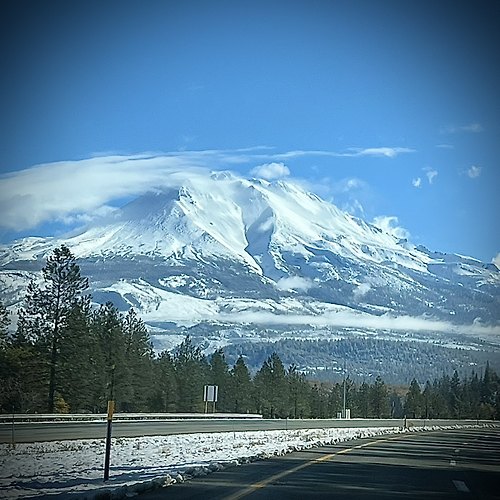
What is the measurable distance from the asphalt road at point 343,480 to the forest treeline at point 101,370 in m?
36.3

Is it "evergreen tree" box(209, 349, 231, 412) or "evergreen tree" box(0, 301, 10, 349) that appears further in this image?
"evergreen tree" box(209, 349, 231, 412)

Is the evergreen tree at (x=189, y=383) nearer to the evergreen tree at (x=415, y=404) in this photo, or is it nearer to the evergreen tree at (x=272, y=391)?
the evergreen tree at (x=272, y=391)

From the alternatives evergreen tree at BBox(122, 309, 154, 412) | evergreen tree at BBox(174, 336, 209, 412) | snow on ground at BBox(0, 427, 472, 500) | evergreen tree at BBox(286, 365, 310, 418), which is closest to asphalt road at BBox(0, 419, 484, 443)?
snow on ground at BBox(0, 427, 472, 500)

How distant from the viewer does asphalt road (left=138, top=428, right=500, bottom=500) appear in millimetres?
14594

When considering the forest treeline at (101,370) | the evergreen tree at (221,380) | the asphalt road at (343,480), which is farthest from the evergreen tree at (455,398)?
the asphalt road at (343,480)

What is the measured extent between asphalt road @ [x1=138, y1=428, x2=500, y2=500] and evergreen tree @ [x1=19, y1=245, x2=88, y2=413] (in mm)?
35630

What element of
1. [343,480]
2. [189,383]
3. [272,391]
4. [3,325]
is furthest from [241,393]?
[343,480]

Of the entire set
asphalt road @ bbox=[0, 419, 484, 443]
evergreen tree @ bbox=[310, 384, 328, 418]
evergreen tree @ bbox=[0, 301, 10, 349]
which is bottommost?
asphalt road @ bbox=[0, 419, 484, 443]

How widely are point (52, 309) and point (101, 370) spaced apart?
14138 millimetres

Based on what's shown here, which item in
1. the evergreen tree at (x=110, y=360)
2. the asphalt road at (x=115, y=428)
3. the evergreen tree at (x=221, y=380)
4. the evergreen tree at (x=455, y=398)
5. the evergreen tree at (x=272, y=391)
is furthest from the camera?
the evergreen tree at (x=455, y=398)

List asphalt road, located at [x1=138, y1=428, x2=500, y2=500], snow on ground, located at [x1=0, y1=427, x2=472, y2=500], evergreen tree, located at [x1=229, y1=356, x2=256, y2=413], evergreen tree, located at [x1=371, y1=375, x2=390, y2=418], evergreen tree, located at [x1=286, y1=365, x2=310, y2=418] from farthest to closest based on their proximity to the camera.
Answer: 1. evergreen tree, located at [x1=371, y1=375, x2=390, y2=418]
2. evergreen tree, located at [x1=286, y1=365, x2=310, y2=418]
3. evergreen tree, located at [x1=229, y1=356, x2=256, y2=413]
4. asphalt road, located at [x1=138, y1=428, x2=500, y2=500]
5. snow on ground, located at [x1=0, y1=427, x2=472, y2=500]

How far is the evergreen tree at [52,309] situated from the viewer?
57688 millimetres

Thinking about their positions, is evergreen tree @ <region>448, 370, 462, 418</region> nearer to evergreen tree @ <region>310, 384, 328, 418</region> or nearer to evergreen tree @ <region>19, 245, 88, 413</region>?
evergreen tree @ <region>310, 384, 328, 418</region>

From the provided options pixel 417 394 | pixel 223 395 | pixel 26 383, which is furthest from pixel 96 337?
pixel 417 394
